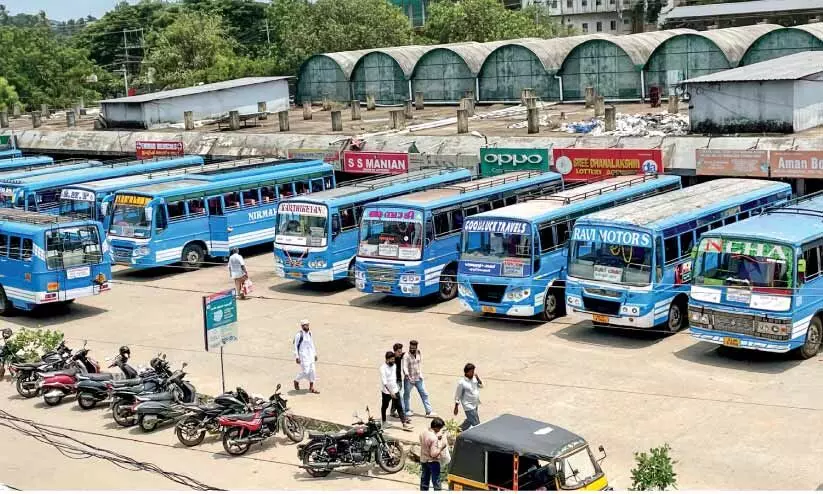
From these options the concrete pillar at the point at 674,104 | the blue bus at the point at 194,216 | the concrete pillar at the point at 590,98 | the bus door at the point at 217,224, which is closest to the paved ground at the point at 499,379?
the blue bus at the point at 194,216

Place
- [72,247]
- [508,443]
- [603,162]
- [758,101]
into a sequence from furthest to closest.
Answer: [758,101] → [603,162] → [72,247] → [508,443]

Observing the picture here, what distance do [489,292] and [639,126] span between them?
1122cm

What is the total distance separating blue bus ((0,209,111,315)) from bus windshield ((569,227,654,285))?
10342 mm

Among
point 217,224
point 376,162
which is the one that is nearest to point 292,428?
point 217,224

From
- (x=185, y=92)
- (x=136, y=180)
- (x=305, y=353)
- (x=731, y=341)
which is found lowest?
(x=731, y=341)

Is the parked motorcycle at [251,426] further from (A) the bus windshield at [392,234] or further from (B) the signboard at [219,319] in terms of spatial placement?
(A) the bus windshield at [392,234]

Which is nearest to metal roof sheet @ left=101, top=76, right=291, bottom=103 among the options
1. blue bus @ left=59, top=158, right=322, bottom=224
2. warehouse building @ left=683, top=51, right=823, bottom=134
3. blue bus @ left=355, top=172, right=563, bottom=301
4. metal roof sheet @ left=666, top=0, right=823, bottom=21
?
blue bus @ left=59, top=158, right=322, bottom=224

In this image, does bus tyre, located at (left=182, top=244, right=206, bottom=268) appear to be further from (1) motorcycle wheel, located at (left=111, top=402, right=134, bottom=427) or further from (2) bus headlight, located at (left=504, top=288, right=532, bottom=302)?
(1) motorcycle wheel, located at (left=111, top=402, right=134, bottom=427)

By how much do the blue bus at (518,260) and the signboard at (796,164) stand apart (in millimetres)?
5485

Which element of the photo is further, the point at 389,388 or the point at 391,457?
the point at 389,388

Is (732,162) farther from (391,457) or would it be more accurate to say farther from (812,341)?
(391,457)

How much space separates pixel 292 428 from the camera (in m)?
15.2

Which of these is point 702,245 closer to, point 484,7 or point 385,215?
point 385,215

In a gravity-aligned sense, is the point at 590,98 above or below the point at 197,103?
below
